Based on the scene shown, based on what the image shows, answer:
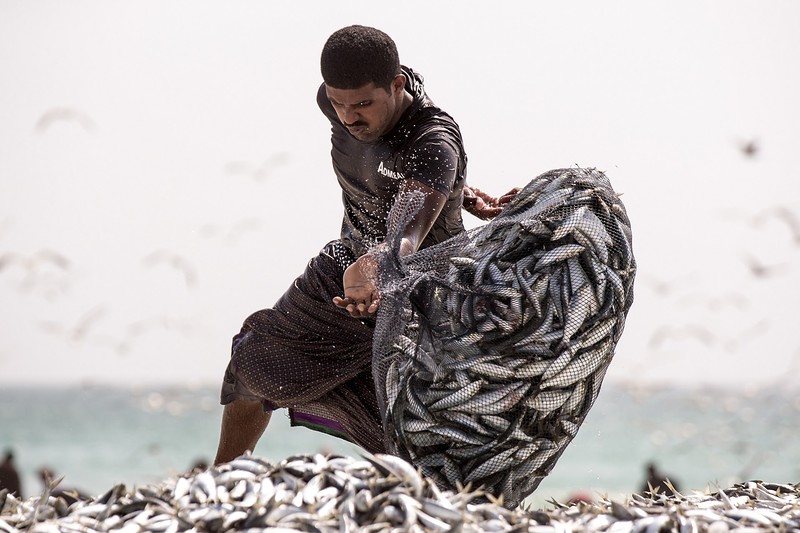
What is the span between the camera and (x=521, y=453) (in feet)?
13.2

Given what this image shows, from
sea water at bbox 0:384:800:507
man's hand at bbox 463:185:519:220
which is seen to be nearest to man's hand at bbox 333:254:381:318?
man's hand at bbox 463:185:519:220

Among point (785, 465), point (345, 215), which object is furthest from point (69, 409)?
point (345, 215)

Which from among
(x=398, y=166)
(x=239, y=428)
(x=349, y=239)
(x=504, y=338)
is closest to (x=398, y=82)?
(x=398, y=166)

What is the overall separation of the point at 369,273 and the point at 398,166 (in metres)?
0.78

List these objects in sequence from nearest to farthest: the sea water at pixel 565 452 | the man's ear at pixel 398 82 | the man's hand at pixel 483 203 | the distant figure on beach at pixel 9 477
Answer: the man's ear at pixel 398 82 → the man's hand at pixel 483 203 → the distant figure on beach at pixel 9 477 → the sea water at pixel 565 452

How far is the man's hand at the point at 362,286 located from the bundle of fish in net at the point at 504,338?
4 cm

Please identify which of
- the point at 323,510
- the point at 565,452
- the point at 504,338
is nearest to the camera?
the point at 323,510

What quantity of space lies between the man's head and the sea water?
55.2 feet

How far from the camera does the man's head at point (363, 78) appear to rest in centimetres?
449

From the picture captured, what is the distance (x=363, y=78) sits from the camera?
453cm

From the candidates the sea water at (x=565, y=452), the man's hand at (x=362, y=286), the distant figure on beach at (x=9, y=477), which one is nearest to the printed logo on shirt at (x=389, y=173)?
the man's hand at (x=362, y=286)

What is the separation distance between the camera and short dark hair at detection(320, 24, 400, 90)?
448 centimetres

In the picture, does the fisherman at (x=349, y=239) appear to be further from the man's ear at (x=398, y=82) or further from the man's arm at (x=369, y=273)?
the man's arm at (x=369, y=273)

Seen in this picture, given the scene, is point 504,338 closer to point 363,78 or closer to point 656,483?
point 363,78
